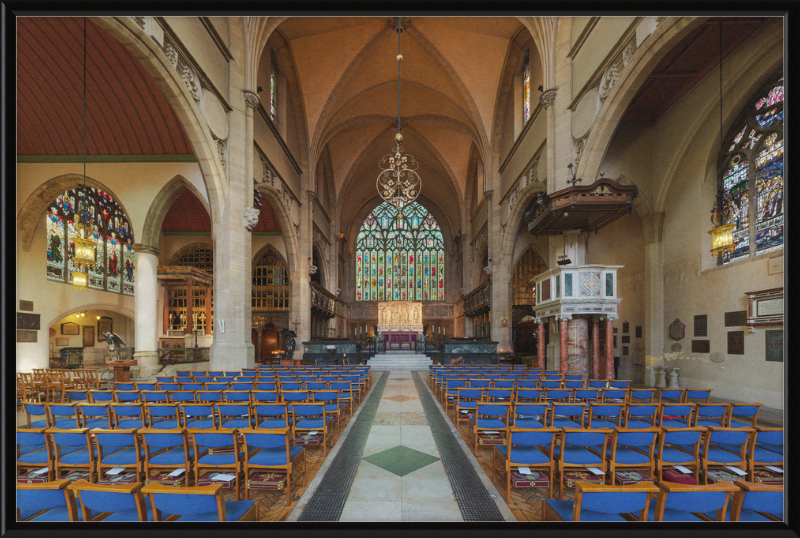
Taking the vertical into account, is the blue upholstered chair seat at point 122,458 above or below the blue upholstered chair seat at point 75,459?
below

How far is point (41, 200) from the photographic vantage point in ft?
44.7

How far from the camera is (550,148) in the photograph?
12.9 m

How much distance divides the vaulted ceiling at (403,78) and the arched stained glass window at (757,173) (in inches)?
421

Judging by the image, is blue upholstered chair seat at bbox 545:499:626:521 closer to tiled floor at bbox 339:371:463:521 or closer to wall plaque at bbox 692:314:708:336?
tiled floor at bbox 339:371:463:521

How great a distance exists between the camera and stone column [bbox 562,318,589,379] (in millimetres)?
10742

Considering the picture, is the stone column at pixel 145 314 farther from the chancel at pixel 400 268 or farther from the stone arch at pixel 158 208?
the stone arch at pixel 158 208

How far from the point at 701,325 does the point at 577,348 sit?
337 cm

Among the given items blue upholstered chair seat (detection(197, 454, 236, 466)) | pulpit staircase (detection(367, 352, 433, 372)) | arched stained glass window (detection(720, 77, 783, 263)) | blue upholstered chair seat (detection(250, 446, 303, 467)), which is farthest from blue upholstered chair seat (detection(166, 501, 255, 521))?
pulpit staircase (detection(367, 352, 433, 372))

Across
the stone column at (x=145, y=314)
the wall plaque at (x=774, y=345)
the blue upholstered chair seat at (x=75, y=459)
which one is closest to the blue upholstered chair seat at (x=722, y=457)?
the blue upholstered chair seat at (x=75, y=459)

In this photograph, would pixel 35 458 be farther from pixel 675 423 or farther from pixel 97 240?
pixel 97 240

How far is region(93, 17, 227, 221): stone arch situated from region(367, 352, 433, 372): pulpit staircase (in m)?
9.25

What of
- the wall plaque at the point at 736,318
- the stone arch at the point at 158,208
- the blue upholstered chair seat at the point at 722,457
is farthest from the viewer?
the stone arch at the point at 158,208

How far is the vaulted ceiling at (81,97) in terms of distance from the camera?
9891 mm

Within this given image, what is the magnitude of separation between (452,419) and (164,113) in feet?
41.3
